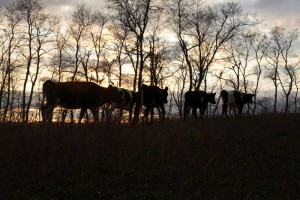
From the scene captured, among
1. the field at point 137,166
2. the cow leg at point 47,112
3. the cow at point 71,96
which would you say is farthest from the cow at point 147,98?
the field at point 137,166

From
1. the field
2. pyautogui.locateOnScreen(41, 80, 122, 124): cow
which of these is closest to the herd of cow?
pyautogui.locateOnScreen(41, 80, 122, 124): cow

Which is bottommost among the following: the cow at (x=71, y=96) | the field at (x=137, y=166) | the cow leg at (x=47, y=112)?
the field at (x=137, y=166)

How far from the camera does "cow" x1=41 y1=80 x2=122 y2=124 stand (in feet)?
53.6

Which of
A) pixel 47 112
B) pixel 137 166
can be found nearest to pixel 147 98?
pixel 47 112

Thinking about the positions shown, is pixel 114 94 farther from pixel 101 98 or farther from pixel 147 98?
pixel 101 98

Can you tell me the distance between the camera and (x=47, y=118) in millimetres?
16078

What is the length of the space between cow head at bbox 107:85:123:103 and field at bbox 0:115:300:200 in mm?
6848

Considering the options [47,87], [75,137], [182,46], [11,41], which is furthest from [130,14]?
[75,137]

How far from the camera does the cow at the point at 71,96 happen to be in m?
16.3

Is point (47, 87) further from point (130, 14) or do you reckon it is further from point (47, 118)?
point (130, 14)

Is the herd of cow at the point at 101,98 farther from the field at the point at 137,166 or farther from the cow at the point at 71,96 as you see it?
the field at the point at 137,166

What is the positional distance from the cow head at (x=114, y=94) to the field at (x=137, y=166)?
6.85 meters

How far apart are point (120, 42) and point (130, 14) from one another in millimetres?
11520

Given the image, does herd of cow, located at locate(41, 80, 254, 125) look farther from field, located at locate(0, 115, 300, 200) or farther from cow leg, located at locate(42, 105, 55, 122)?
field, located at locate(0, 115, 300, 200)
